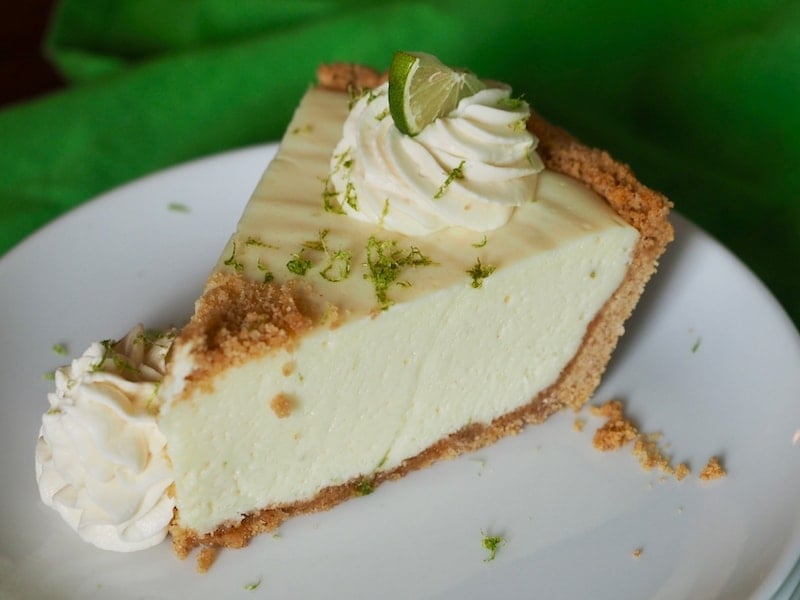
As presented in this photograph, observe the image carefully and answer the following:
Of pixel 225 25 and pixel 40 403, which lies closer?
pixel 40 403

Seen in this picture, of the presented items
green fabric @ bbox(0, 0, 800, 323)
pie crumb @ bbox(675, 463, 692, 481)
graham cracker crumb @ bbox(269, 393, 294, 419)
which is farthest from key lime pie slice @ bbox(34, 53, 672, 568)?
green fabric @ bbox(0, 0, 800, 323)

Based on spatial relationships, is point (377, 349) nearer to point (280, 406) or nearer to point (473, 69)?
point (280, 406)

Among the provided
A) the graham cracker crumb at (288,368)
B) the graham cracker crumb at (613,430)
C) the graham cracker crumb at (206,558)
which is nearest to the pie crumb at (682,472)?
the graham cracker crumb at (613,430)

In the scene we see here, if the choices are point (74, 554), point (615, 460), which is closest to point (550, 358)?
point (615, 460)

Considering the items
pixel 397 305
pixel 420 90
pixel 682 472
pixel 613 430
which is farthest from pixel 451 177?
pixel 682 472

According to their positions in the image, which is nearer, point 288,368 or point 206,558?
point 288,368

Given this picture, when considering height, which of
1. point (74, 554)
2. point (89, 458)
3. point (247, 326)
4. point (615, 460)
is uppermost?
point (247, 326)

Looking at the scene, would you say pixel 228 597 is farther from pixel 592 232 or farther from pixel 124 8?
pixel 124 8
